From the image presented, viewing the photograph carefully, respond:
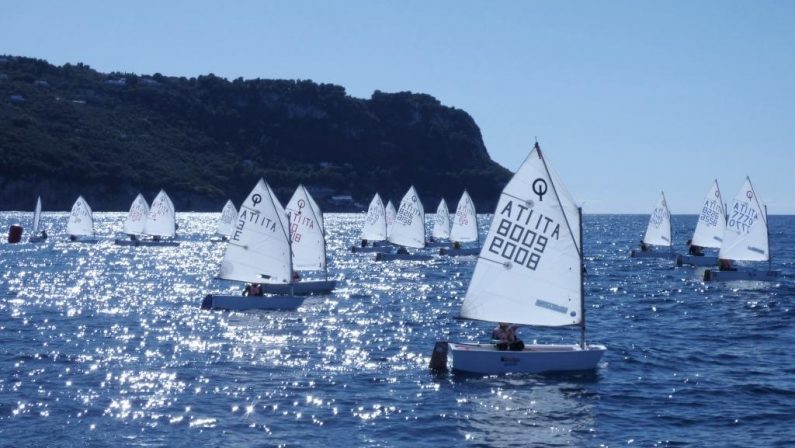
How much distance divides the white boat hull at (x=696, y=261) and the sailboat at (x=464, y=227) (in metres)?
19.6

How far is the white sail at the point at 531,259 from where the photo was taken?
32281 millimetres

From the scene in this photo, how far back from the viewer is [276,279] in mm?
51906

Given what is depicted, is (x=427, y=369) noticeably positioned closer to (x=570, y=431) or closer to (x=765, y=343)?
(x=570, y=431)

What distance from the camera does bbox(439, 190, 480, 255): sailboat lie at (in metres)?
94.6

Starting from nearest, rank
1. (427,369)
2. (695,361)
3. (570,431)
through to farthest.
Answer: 1. (570,431)
2. (427,369)
3. (695,361)

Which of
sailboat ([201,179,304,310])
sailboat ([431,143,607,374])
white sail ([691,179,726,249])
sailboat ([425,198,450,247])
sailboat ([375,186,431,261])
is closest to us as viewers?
sailboat ([431,143,607,374])

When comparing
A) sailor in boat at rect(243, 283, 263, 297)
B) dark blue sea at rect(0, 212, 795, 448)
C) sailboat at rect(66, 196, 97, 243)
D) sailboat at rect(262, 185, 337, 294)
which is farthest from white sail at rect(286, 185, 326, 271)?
sailboat at rect(66, 196, 97, 243)

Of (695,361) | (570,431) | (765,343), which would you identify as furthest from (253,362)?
(765,343)

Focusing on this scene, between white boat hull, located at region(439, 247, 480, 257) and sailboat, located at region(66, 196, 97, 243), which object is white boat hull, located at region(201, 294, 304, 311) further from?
sailboat, located at region(66, 196, 97, 243)

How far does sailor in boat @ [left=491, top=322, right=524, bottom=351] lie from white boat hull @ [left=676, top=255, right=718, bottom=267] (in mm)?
54726

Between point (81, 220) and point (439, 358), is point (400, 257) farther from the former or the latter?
point (439, 358)

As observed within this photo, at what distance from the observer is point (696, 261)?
8362 cm

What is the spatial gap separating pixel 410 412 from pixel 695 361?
13.8 m

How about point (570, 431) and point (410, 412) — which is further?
point (410, 412)
